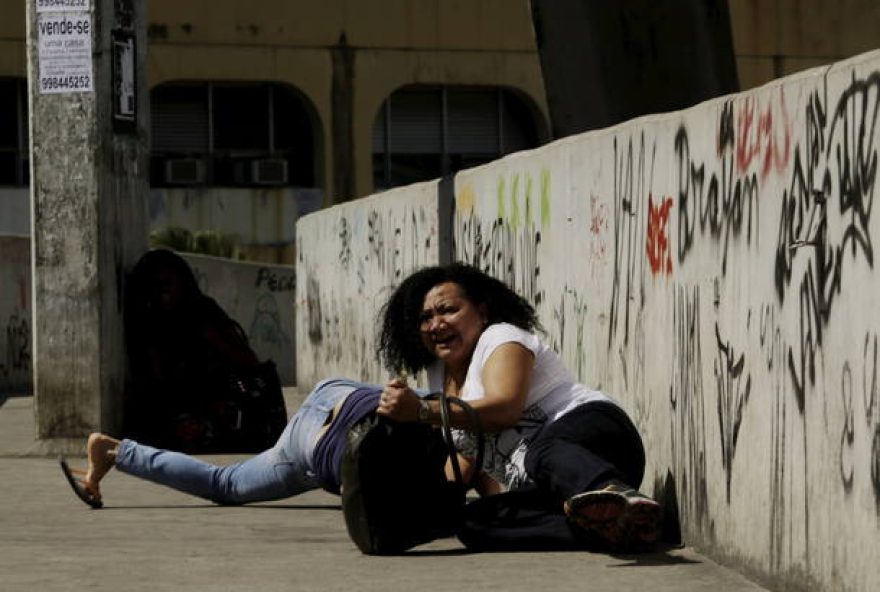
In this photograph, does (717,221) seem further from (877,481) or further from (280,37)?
(280,37)

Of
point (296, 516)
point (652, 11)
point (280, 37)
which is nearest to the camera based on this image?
point (296, 516)

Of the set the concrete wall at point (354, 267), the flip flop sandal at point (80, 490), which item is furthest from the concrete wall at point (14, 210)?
the flip flop sandal at point (80, 490)

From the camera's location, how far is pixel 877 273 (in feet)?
18.1

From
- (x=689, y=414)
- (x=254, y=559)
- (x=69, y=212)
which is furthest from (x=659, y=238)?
(x=69, y=212)

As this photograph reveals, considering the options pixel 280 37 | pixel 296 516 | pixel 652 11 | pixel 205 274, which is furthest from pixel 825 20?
pixel 296 516

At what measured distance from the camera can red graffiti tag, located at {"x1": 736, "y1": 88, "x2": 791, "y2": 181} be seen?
639 centimetres

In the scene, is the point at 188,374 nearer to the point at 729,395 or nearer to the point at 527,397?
the point at 527,397

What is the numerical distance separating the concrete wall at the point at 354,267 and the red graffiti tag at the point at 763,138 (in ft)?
21.1

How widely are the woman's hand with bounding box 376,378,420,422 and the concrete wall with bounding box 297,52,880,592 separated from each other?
909 mm

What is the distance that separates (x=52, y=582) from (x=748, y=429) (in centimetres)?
209

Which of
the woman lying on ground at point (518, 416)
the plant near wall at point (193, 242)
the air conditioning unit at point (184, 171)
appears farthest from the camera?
the air conditioning unit at point (184, 171)

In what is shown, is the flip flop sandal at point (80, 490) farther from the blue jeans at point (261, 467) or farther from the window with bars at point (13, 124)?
the window with bars at point (13, 124)

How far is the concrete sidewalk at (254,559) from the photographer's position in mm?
6707

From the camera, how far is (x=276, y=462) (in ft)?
28.3
